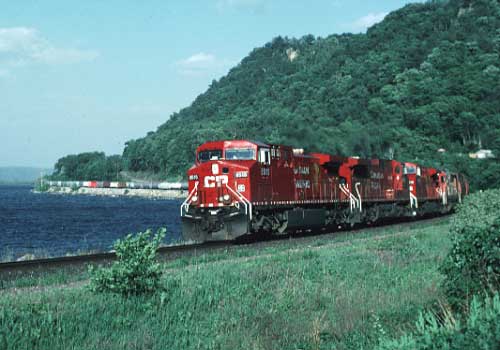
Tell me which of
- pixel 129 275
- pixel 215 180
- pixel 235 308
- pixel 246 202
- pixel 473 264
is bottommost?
pixel 235 308

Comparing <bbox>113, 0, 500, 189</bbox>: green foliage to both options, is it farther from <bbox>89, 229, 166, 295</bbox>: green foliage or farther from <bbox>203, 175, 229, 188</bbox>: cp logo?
<bbox>89, 229, 166, 295</bbox>: green foliage

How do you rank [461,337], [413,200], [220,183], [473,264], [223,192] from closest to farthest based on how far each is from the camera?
[461,337] < [473,264] < [223,192] < [220,183] < [413,200]

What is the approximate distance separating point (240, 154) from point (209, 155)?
5.77 feet

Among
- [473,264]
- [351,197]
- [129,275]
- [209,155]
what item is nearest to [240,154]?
[209,155]

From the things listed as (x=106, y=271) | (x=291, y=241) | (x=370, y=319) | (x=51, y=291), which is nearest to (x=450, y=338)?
(x=370, y=319)

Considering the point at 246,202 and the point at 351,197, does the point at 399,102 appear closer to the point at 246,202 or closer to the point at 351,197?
the point at 351,197

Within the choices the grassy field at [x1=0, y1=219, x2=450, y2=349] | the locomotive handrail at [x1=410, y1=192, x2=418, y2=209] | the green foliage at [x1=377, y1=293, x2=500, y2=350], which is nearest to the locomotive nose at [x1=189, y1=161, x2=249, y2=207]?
the grassy field at [x1=0, y1=219, x2=450, y2=349]

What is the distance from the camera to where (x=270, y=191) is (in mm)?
28734

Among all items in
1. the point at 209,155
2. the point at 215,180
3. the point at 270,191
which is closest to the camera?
the point at 215,180

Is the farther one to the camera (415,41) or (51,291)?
(415,41)

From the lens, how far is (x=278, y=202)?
29.3m

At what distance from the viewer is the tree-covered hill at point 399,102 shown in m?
80.0

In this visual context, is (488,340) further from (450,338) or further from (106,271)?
(106,271)

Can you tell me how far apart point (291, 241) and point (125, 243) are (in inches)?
575
